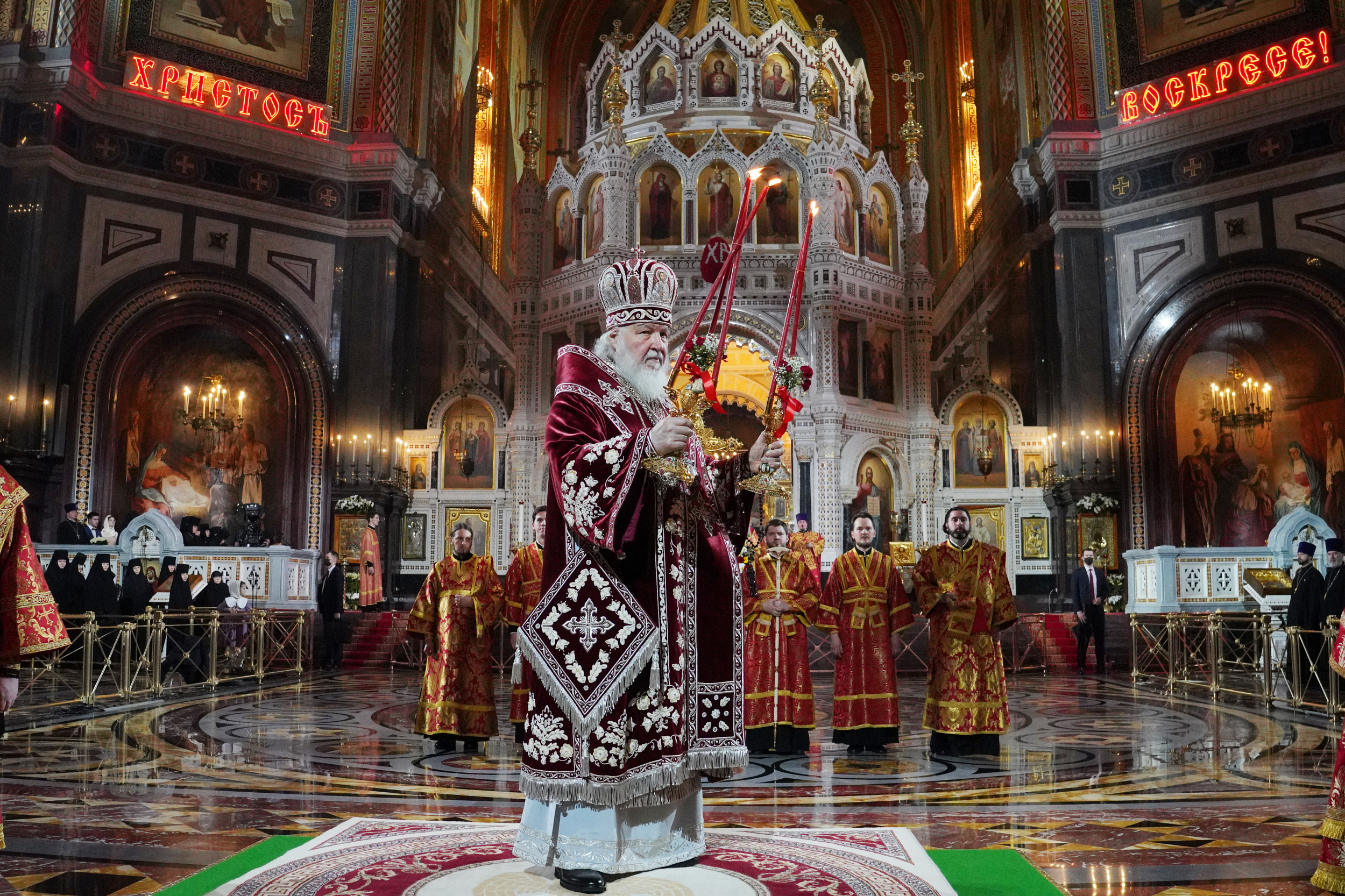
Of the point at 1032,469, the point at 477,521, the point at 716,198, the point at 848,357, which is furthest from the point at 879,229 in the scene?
the point at 477,521

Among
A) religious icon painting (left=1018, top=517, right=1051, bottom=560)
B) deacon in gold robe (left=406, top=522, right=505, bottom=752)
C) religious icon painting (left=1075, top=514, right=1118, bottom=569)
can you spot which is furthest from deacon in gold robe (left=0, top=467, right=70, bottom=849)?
religious icon painting (left=1018, top=517, right=1051, bottom=560)

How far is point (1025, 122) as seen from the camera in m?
19.0

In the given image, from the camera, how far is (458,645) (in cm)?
743

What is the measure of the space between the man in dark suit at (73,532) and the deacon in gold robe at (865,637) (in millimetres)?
9541

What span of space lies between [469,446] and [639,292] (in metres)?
16.7

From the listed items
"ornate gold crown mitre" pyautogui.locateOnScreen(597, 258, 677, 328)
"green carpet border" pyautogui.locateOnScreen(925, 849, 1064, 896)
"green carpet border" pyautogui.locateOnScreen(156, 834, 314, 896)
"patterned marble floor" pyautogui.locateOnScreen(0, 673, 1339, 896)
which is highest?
"ornate gold crown mitre" pyautogui.locateOnScreen(597, 258, 677, 328)

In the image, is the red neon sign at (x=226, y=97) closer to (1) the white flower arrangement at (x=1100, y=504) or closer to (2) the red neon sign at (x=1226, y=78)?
(2) the red neon sign at (x=1226, y=78)

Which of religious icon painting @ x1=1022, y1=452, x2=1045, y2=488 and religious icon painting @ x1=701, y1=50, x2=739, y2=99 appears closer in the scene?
religious icon painting @ x1=1022, y1=452, x2=1045, y2=488

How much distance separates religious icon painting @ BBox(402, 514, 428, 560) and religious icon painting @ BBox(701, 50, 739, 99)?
11840 millimetres

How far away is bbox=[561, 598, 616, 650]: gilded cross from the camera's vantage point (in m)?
3.52

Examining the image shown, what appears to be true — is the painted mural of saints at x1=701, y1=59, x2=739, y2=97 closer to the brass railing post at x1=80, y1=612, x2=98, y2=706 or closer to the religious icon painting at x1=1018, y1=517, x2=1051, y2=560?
the religious icon painting at x1=1018, y1=517, x2=1051, y2=560

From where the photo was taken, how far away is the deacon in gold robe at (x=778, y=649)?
7297mm

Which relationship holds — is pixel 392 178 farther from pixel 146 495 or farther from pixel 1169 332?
pixel 1169 332

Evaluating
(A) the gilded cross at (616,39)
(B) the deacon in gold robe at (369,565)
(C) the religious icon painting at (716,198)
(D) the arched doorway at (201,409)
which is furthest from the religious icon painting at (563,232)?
(B) the deacon in gold robe at (369,565)
